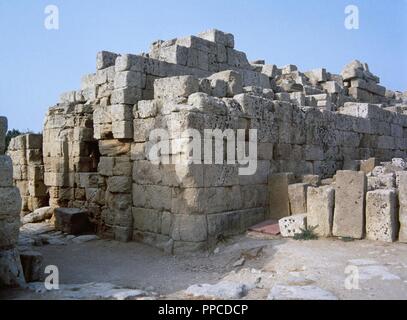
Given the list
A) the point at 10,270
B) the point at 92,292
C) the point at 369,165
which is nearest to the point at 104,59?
the point at 10,270

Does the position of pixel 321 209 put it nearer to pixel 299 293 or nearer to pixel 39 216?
pixel 299 293

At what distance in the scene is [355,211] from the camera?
657 cm

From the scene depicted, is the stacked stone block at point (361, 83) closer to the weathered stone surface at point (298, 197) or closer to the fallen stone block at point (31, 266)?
the weathered stone surface at point (298, 197)

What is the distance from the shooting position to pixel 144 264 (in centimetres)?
679

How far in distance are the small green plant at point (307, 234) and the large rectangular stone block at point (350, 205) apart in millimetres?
330

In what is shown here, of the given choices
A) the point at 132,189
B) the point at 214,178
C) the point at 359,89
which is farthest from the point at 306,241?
the point at 359,89

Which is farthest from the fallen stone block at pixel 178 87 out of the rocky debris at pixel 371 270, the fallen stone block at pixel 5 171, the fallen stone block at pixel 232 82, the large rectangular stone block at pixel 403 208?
the rocky debris at pixel 371 270

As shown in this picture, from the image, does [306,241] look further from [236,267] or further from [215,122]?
[215,122]

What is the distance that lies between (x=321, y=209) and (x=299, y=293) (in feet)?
8.79

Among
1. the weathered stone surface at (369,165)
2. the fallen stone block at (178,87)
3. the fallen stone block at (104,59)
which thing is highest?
the fallen stone block at (104,59)

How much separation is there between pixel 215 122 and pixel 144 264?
8.71 ft

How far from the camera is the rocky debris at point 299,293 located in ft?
14.1

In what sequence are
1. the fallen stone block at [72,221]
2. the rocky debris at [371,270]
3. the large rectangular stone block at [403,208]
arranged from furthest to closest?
1. the fallen stone block at [72,221]
2. the large rectangular stone block at [403,208]
3. the rocky debris at [371,270]

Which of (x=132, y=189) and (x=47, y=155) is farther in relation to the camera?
(x=47, y=155)
